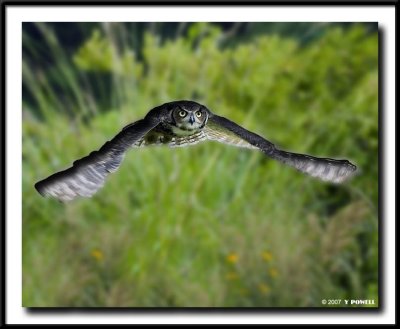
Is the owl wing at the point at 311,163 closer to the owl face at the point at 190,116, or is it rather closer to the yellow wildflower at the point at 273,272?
the owl face at the point at 190,116

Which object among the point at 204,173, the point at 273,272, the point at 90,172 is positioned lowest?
the point at 273,272

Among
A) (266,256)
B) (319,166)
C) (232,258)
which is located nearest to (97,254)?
(232,258)

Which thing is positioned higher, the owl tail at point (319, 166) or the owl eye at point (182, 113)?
the owl eye at point (182, 113)

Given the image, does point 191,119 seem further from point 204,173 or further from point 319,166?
point 204,173

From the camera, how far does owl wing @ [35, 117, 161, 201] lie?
2.11 ft

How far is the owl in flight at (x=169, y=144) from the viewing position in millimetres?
658

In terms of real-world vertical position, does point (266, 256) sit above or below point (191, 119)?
below

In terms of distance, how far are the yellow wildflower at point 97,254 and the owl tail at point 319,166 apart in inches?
75.0

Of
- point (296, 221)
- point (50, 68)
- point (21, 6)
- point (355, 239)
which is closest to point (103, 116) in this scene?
point (50, 68)

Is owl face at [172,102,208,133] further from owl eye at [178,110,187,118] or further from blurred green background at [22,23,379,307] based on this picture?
blurred green background at [22,23,379,307]

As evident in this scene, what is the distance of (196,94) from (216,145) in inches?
10.0

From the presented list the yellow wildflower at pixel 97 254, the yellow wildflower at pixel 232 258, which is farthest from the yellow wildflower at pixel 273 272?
the yellow wildflower at pixel 97 254

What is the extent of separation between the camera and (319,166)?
0.76 metres

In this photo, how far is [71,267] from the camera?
257cm
